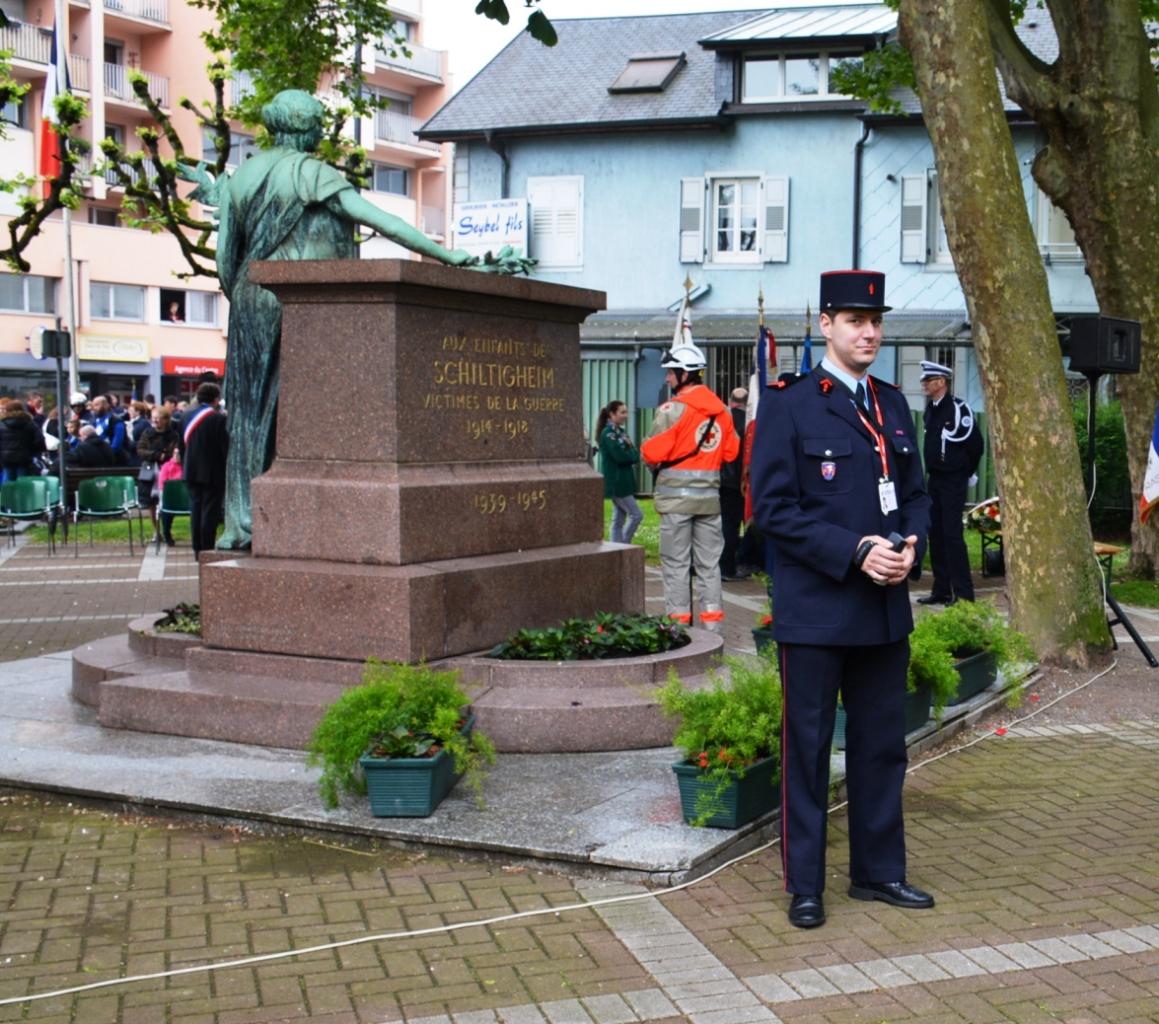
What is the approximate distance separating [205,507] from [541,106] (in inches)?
858

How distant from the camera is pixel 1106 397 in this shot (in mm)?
30016

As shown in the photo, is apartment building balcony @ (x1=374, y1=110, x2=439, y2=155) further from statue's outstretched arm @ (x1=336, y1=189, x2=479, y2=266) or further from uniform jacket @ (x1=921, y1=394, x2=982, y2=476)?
statue's outstretched arm @ (x1=336, y1=189, x2=479, y2=266)

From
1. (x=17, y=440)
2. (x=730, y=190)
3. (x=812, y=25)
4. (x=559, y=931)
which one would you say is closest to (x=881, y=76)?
(x=730, y=190)

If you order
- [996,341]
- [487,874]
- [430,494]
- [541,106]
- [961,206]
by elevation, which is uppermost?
[541,106]

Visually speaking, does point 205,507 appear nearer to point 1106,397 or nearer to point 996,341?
point 996,341

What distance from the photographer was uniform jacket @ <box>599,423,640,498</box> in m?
17.4

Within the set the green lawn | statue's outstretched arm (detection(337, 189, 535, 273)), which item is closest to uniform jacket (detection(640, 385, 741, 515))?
statue's outstretched arm (detection(337, 189, 535, 273))

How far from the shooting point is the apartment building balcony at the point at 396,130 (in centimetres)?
5947

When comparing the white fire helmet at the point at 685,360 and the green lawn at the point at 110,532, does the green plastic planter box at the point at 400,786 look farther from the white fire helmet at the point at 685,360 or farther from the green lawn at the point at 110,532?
the green lawn at the point at 110,532

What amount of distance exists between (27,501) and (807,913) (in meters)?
16.8

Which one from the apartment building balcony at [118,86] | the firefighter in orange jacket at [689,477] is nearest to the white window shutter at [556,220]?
the apartment building balcony at [118,86]

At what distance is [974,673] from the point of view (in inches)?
386

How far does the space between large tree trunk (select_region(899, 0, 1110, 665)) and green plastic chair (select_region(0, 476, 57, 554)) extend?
13.2m

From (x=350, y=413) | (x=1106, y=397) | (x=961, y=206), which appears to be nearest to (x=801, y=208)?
(x=1106, y=397)
